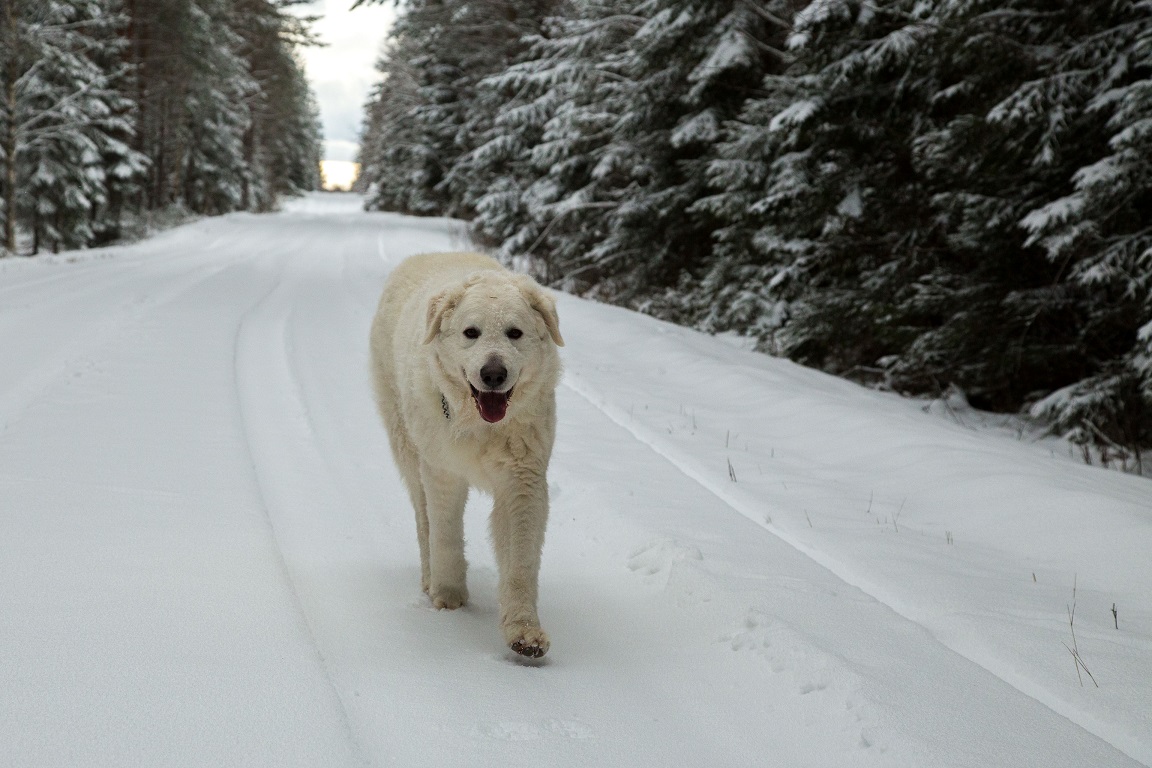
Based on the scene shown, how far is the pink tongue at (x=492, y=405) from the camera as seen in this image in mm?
3414

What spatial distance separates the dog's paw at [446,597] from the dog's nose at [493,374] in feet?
3.71

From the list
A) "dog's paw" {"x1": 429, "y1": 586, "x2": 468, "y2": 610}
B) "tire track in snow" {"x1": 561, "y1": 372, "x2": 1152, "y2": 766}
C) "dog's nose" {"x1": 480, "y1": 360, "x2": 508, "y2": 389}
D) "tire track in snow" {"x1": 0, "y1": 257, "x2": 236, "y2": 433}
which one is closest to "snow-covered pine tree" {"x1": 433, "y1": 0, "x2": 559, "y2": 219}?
"tire track in snow" {"x1": 0, "y1": 257, "x2": 236, "y2": 433}

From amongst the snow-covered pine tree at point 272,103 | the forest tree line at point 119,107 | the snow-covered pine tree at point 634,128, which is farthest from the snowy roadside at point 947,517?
the snow-covered pine tree at point 272,103

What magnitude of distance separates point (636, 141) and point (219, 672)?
501 inches

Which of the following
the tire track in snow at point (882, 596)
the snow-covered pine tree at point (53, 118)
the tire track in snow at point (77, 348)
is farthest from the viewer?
the snow-covered pine tree at point (53, 118)

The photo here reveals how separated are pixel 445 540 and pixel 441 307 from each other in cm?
112

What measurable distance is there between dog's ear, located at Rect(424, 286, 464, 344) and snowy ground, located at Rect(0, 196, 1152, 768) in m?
1.30

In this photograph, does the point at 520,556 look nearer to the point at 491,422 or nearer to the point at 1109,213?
the point at 491,422

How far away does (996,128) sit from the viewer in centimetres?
796

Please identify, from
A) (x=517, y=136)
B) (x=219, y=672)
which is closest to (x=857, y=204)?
(x=219, y=672)

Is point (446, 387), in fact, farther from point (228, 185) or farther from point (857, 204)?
point (228, 185)

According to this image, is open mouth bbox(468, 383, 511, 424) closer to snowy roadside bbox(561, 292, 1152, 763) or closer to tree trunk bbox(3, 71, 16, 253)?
snowy roadside bbox(561, 292, 1152, 763)

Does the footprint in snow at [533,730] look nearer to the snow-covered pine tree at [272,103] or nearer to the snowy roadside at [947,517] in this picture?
the snowy roadside at [947,517]

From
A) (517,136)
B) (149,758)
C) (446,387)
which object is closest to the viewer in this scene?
(149,758)
